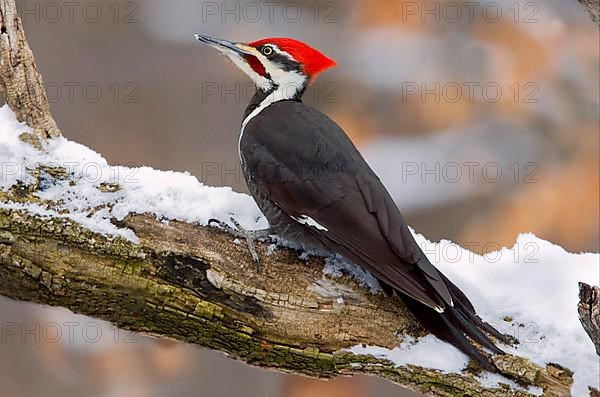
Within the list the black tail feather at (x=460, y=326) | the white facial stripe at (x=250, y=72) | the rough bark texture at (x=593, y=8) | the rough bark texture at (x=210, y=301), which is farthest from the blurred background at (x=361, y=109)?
the rough bark texture at (x=593, y=8)

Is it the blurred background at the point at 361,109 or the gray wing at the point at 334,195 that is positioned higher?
the blurred background at the point at 361,109

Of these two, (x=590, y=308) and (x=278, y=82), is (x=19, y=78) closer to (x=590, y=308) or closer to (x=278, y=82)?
(x=278, y=82)

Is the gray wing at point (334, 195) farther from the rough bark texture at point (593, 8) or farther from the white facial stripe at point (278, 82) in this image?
the rough bark texture at point (593, 8)

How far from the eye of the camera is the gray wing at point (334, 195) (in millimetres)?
2104

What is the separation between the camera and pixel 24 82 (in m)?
2.38

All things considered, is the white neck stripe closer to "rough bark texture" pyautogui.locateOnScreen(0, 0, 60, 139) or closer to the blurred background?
"rough bark texture" pyautogui.locateOnScreen(0, 0, 60, 139)

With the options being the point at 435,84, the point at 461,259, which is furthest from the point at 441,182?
the point at 461,259

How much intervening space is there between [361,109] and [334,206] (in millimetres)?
1549

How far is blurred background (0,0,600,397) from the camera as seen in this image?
134 inches

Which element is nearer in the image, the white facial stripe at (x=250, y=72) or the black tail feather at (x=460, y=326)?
the black tail feather at (x=460, y=326)

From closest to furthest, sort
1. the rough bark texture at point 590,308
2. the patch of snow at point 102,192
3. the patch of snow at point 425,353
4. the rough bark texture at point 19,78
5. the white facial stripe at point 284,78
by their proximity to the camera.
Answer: the rough bark texture at point 590,308, the patch of snow at point 425,353, the patch of snow at point 102,192, the rough bark texture at point 19,78, the white facial stripe at point 284,78

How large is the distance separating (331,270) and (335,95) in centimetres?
155

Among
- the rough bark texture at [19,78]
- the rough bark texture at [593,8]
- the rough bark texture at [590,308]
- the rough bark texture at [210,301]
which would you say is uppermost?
the rough bark texture at [593,8]

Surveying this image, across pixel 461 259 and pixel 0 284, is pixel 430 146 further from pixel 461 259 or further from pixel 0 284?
pixel 0 284
